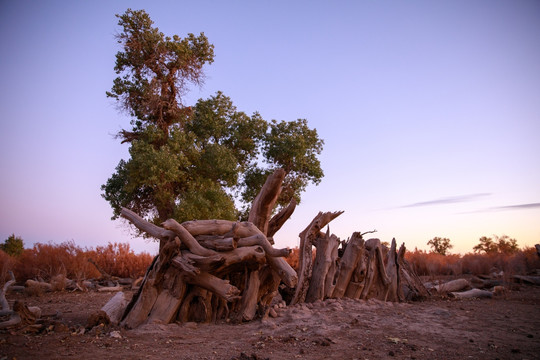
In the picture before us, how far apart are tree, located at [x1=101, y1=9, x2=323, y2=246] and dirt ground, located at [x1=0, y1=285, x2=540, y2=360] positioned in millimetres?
8613

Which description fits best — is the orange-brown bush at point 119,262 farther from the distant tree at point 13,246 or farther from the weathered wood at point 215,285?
the weathered wood at point 215,285

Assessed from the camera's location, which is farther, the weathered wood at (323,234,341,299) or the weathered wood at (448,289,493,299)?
the weathered wood at (448,289,493,299)

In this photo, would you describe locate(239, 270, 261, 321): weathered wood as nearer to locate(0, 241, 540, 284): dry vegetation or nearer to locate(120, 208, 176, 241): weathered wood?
locate(120, 208, 176, 241): weathered wood

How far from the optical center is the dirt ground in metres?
4.44

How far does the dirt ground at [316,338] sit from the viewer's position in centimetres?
444

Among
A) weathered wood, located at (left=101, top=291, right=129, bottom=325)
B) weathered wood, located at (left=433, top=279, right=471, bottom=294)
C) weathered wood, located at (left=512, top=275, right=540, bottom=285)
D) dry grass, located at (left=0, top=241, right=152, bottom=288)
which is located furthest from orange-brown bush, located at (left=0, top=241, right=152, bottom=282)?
weathered wood, located at (left=512, top=275, right=540, bottom=285)

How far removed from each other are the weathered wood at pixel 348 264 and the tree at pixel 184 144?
8140 millimetres

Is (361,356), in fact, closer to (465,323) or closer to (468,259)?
(465,323)

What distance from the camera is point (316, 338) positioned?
499 centimetres

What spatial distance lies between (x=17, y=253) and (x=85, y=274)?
4.40 meters

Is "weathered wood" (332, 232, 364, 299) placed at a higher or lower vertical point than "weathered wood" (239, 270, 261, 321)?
higher

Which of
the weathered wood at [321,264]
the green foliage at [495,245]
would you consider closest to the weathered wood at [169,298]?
the weathered wood at [321,264]

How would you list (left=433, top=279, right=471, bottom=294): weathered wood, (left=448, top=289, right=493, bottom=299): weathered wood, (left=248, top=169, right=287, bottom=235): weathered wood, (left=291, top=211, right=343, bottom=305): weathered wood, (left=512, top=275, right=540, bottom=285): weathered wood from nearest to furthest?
(left=248, top=169, right=287, bottom=235): weathered wood < (left=291, top=211, right=343, bottom=305): weathered wood < (left=448, top=289, right=493, bottom=299): weathered wood < (left=433, top=279, right=471, bottom=294): weathered wood < (left=512, top=275, right=540, bottom=285): weathered wood

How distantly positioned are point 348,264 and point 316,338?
9.99 feet
